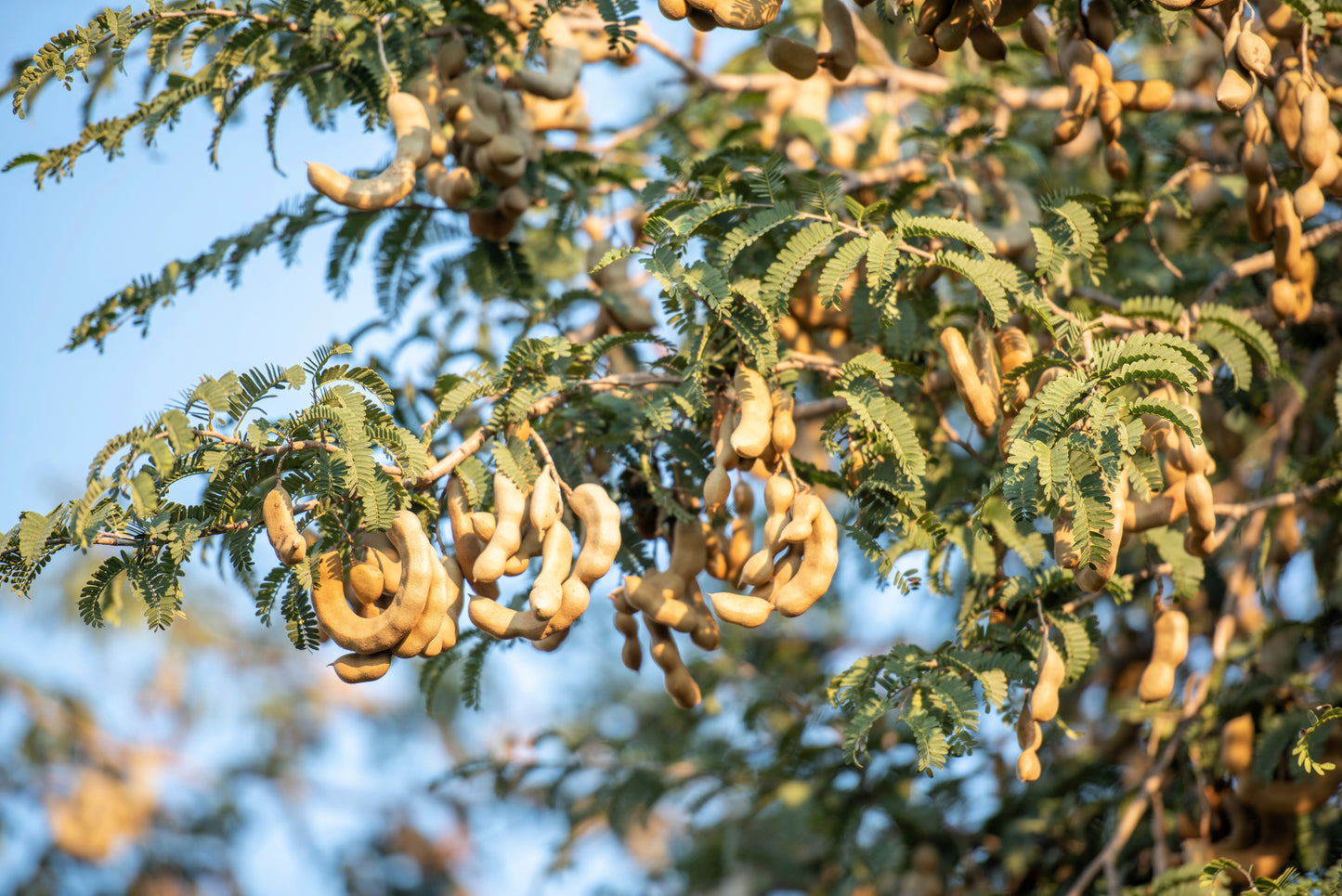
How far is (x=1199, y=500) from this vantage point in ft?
6.86

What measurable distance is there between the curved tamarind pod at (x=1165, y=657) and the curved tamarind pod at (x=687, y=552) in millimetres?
880

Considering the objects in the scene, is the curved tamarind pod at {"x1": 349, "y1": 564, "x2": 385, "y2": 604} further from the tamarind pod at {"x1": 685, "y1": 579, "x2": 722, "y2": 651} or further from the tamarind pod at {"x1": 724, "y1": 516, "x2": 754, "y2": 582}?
the tamarind pod at {"x1": 724, "y1": 516, "x2": 754, "y2": 582}

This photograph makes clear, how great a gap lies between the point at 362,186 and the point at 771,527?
974 millimetres

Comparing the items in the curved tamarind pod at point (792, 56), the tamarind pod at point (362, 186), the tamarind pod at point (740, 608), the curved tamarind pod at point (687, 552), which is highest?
the curved tamarind pod at point (792, 56)

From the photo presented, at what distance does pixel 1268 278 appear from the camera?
3.12 m

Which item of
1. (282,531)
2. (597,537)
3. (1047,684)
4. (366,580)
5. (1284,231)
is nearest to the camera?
(282,531)

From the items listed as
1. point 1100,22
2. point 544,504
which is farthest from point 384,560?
point 1100,22

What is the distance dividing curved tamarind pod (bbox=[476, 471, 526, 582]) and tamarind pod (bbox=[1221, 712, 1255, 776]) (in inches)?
70.7

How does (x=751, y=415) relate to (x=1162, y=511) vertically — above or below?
above

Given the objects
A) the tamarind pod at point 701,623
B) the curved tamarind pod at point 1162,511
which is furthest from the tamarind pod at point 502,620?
the curved tamarind pod at point 1162,511

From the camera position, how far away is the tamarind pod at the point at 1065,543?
184 cm

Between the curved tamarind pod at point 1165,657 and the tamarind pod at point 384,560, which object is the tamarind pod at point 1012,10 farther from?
the tamarind pod at point 384,560

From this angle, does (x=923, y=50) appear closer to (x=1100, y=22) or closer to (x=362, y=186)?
(x=1100, y=22)

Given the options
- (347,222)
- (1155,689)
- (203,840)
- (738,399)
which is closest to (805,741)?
(1155,689)
